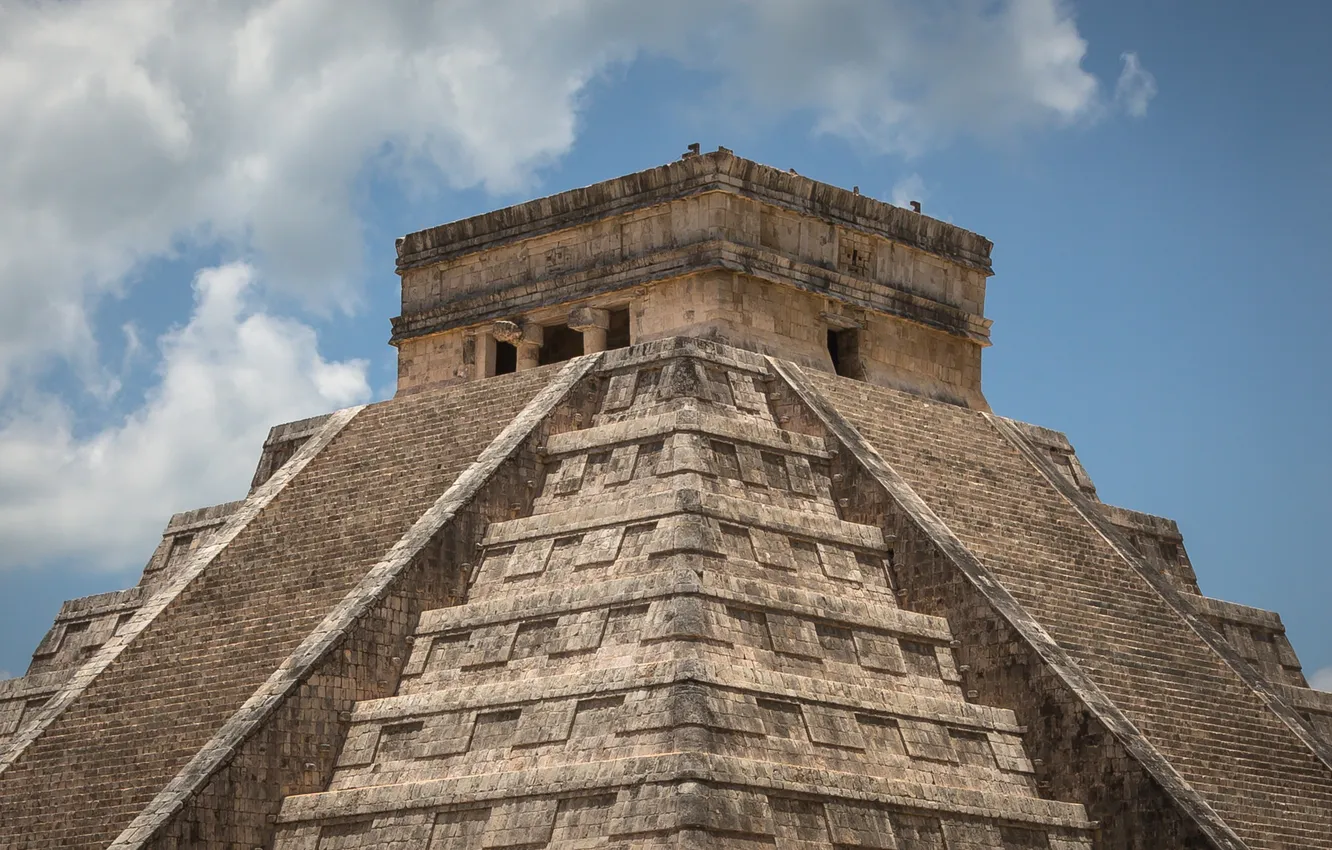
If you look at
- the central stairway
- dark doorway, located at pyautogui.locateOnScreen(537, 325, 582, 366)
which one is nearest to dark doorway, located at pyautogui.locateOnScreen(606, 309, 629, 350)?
dark doorway, located at pyautogui.locateOnScreen(537, 325, 582, 366)

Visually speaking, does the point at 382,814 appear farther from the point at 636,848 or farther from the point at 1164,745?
the point at 1164,745

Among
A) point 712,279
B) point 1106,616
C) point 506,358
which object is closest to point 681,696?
point 1106,616

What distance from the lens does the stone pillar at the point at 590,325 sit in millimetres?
22953

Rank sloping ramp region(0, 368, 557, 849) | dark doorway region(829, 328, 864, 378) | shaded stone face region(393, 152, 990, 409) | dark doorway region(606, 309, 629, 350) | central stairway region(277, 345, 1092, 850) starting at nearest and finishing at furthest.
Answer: central stairway region(277, 345, 1092, 850) < sloping ramp region(0, 368, 557, 849) < shaded stone face region(393, 152, 990, 409) < dark doorway region(606, 309, 629, 350) < dark doorway region(829, 328, 864, 378)

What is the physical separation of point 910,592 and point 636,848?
489 centimetres

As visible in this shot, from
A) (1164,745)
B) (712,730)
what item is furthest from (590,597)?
(1164,745)

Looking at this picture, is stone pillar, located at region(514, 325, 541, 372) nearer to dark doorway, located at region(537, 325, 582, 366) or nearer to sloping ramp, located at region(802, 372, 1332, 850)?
dark doorway, located at region(537, 325, 582, 366)

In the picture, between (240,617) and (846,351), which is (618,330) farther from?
(240,617)

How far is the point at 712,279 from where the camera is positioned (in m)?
22.2

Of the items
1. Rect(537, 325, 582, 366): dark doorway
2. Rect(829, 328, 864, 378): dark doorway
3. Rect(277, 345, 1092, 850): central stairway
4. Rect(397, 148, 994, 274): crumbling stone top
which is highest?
Rect(397, 148, 994, 274): crumbling stone top

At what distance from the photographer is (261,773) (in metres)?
17.3

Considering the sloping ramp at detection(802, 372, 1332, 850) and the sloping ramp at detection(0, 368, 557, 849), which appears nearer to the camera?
the sloping ramp at detection(0, 368, 557, 849)

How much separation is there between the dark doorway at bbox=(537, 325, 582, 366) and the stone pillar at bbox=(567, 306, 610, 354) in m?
0.89

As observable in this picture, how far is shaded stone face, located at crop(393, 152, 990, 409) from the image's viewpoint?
22422 mm
